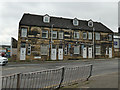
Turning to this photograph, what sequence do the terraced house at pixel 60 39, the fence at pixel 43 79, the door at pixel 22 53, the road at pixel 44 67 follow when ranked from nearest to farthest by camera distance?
the fence at pixel 43 79 → the road at pixel 44 67 → the door at pixel 22 53 → the terraced house at pixel 60 39

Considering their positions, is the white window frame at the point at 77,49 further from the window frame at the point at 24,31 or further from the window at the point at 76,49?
the window frame at the point at 24,31

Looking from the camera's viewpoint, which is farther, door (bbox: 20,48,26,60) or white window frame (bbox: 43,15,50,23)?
white window frame (bbox: 43,15,50,23)

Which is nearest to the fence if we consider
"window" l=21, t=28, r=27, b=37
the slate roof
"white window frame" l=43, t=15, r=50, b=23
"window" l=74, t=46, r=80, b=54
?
"window" l=21, t=28, r=27, b=37

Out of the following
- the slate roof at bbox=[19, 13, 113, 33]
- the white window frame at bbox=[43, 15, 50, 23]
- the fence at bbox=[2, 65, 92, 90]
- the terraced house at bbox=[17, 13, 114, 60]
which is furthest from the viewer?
the white window frame at bbox=[43, 15, 50, 23]

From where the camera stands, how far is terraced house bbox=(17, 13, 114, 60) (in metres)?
24.3

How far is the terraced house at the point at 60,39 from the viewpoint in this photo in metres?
24.3

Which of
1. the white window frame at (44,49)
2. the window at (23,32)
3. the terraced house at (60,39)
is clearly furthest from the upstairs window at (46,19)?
the white window frame at (44,49)

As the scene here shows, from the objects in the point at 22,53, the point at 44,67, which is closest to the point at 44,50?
the point at 22,53

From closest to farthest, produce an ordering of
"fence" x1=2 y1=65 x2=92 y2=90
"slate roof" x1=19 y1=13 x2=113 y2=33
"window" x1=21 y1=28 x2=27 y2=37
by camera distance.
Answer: "fence" x1=2 y1=65 x2=92 y2=90
"window" x1=21 y1=28 x2=27 y2=37
"slate roof" x1=19 y1=13 x2=113 y2=33

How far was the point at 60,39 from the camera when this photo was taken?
2638 cm

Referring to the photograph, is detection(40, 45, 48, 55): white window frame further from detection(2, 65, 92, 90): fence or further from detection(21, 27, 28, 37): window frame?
detection(2, 65, 92, 90): fence

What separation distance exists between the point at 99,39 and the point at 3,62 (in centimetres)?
2245

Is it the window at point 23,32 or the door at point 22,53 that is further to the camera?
the window at point 23,32

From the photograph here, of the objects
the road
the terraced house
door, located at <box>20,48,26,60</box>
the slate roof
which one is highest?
the slate roof
